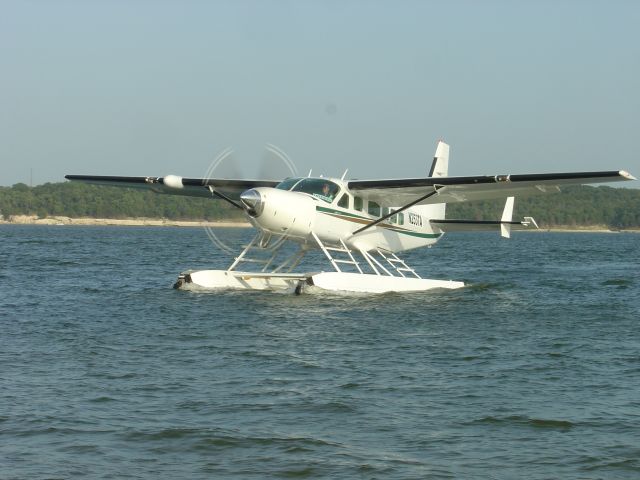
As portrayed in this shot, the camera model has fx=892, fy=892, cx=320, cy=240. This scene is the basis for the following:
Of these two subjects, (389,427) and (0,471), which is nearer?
(0,471)

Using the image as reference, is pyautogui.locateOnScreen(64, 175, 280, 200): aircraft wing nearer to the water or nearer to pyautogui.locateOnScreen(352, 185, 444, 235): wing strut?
pyautogui.locateOnScreen(352, 185, 444, 235): wing strut

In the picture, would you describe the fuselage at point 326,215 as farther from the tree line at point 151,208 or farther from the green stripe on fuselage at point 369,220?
the tree line at point 151,208

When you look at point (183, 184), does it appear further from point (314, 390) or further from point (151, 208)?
point (151, 208)

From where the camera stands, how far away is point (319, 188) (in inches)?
824

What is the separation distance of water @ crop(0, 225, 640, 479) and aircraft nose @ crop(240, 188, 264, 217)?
6.54ft

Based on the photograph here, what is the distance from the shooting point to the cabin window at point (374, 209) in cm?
2286

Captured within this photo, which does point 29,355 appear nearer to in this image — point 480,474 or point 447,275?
point 480,474

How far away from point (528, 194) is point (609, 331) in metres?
6.07

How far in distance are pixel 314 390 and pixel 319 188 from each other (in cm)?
1101

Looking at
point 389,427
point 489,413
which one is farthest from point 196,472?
point 489,413

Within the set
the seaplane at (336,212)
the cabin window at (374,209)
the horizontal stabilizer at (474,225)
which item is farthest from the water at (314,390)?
the horizontal stabilizer at (474,225)

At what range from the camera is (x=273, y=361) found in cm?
1218

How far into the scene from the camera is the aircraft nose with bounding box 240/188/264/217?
18.6 m

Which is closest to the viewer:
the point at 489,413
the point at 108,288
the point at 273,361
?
the point at 489,413
